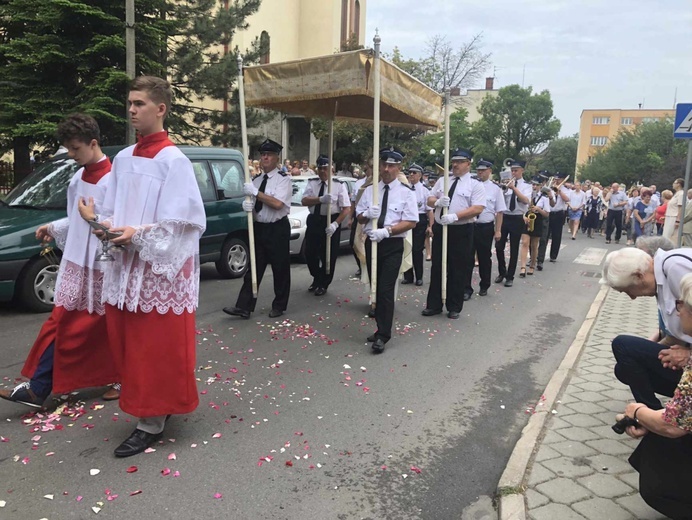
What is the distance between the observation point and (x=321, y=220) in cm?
810

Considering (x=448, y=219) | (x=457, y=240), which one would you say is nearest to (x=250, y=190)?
(x=448, y=219)

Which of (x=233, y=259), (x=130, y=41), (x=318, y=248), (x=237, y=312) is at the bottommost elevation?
(x=237, y=312)

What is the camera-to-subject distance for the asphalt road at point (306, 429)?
122 inches

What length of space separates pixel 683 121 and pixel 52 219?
9247 millimetres

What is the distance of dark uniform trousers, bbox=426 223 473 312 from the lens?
292 inches

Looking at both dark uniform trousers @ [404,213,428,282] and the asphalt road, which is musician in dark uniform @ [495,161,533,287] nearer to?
dark uniform trousers @ [404,213,428,282]

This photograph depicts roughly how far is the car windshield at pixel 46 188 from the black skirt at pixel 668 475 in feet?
22.1

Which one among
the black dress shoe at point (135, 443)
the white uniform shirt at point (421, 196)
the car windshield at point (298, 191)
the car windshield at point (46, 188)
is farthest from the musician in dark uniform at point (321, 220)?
the black dress shoe at point (135, 443)

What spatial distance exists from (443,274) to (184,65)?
31.3 ft

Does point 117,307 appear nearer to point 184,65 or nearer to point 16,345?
point 16,345

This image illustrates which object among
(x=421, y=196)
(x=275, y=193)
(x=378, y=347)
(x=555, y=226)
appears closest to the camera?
(x=378, y=347)

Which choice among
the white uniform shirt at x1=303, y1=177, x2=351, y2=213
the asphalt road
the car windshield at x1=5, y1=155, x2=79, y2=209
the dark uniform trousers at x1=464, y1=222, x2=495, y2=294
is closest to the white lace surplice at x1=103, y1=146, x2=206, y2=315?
the asphalt road

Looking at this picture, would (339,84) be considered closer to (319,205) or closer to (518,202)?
(319,205)

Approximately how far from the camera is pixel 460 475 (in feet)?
11.6
